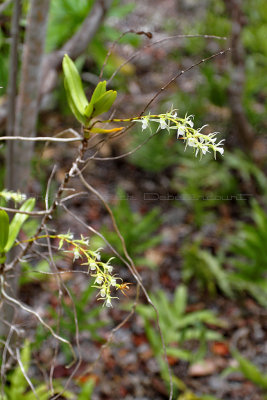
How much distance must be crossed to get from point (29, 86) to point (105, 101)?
0.67m

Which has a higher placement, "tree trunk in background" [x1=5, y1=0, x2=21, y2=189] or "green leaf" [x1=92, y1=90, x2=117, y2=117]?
"tree trunk in background" [x1=5, y1=0, x2=21, y2=189]

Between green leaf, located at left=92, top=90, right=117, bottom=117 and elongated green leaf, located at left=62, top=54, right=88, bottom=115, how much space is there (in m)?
0.05

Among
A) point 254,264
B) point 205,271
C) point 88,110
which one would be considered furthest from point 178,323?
point 88,110

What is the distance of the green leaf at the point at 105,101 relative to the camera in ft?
2.15

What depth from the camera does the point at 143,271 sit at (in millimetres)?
2531

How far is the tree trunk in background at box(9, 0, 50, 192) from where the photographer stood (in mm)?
1180

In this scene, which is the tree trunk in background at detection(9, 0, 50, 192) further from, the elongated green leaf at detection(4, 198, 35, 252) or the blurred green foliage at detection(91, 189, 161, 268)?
the blurred green foliage at detection(91, 189, 161, 268)

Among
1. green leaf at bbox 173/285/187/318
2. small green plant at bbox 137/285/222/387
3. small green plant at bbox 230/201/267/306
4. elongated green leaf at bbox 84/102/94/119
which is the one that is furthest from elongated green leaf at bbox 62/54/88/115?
small green plant at bbox 230/201/267/306

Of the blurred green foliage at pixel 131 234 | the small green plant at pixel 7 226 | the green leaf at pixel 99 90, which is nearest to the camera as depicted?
the green leaf at pixel 99 90

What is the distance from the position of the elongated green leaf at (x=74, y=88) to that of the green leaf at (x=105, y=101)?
55 millimetres

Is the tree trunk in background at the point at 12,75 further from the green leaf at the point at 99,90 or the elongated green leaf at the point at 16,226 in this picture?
the green leaf at the point at 99,90

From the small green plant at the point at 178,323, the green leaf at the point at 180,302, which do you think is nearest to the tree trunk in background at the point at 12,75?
the small green plant at the point at 178,323

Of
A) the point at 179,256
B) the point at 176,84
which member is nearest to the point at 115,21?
the point at 176,84

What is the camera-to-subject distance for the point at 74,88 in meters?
0.76
